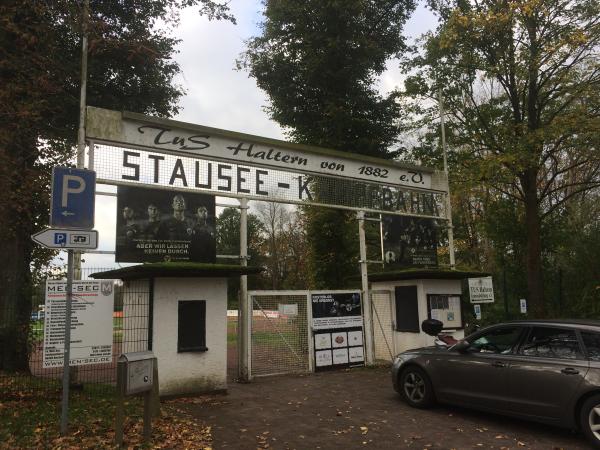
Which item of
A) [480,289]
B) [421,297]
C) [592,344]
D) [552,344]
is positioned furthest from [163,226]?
[480,289]

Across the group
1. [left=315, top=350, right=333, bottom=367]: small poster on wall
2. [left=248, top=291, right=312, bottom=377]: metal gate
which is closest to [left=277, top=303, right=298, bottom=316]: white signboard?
[left=248, top=291, right=312, bottom=377]: metal gate

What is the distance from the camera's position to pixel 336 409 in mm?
8188

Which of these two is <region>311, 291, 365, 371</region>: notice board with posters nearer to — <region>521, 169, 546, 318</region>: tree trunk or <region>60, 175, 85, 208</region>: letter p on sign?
<region>521, 169, 546, 318</region>: tree trunk

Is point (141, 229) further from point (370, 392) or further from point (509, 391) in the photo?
point (509, 391)

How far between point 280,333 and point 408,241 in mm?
5222

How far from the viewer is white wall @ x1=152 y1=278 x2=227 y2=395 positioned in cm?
905

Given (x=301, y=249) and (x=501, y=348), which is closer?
(x=501, y=348)

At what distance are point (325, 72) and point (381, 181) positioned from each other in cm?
774

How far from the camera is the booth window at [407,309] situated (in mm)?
13375

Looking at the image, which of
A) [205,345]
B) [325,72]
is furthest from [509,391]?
[325,72]

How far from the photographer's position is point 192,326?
9.45 metres

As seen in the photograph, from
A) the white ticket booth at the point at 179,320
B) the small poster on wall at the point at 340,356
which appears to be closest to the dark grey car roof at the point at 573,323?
the white ticket booth at the point at 179,320

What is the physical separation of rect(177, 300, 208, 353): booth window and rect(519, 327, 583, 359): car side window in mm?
5689

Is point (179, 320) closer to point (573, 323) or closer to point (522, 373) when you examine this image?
point (522, 373)
